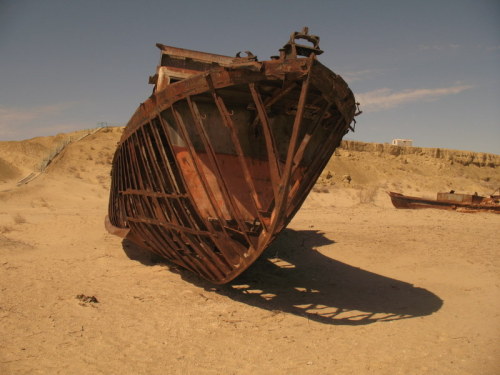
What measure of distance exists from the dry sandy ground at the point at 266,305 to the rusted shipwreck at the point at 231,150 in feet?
3.03

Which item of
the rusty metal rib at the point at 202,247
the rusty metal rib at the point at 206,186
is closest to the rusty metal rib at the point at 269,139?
the rusty metal rib at the point at 206,186

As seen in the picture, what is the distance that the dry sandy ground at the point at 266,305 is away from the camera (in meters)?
4.29

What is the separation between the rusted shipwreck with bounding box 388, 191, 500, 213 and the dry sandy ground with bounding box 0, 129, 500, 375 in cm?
505

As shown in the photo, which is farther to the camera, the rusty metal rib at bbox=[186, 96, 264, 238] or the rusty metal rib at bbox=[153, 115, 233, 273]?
the rusty metal rib at bbox=[153, 115, 233, 273]

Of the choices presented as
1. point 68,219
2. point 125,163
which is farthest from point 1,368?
point 68,219

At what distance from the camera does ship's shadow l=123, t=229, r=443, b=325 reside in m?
6.22

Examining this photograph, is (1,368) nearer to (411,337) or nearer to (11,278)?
(11,278)

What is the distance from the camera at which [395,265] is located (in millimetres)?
9617

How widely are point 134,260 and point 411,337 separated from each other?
587cm

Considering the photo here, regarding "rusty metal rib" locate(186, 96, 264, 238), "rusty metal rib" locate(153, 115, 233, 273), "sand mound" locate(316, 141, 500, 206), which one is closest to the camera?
"rusty metal rib" locate(186, 96, 264, 238)

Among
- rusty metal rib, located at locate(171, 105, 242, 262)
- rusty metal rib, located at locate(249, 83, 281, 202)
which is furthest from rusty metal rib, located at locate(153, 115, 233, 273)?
rusty metal rib, located at locate(249, 83, 281, 202)

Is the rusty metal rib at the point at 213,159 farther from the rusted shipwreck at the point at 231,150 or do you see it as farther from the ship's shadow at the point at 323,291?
the ship's shadow at the point at 323,291

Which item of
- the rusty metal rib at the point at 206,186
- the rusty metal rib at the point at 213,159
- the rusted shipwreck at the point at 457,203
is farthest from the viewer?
the rusted shipwreck at the point at 457,203

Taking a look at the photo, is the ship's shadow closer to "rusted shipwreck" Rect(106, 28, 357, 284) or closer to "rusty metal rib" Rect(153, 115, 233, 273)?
"rusty metal rib" Rect(153, 115, 233, 273)
